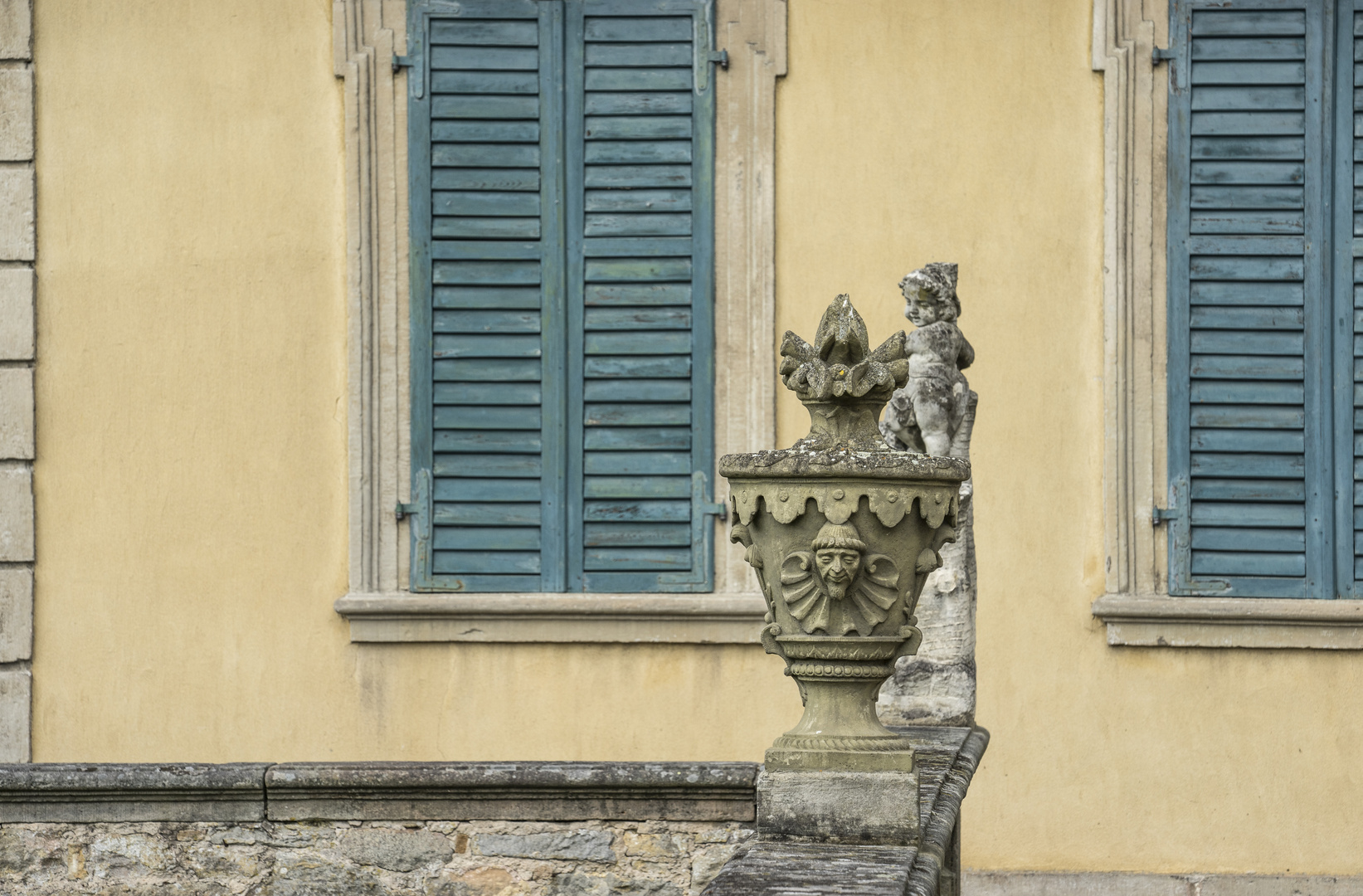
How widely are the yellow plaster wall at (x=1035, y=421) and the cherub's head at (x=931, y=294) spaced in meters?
1.86

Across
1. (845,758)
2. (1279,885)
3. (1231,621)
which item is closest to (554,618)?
(1231,621)

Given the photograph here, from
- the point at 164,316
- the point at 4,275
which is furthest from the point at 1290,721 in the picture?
the point at 4,275

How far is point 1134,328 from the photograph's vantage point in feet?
21.6

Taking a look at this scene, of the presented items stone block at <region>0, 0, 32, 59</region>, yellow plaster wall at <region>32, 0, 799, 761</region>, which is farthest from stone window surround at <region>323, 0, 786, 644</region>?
stone block at <region>0, 0, 32, 59</region>

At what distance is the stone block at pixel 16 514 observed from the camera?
22.6ft

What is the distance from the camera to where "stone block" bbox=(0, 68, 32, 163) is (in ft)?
22.6

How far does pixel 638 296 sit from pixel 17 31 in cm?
268

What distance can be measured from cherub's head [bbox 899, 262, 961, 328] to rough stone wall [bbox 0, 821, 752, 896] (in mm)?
1530

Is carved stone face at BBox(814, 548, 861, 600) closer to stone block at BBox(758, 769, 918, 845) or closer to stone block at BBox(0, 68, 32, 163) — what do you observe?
stone block at BBox(758, 769, 918, 845)

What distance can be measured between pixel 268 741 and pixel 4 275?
6.97ft

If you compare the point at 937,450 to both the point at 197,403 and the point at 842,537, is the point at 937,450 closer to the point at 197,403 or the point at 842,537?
the point at 842,537

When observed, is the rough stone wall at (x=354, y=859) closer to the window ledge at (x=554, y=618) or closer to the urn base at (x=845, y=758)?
the urn base at (x=845, y=758)

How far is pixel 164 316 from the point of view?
6898mm

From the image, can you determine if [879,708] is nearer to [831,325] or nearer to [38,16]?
[831,325]
